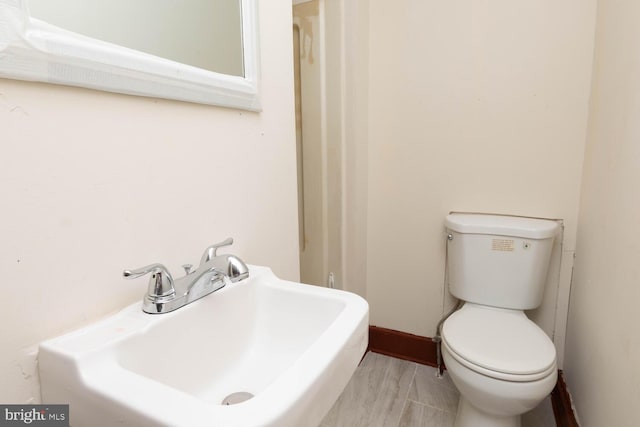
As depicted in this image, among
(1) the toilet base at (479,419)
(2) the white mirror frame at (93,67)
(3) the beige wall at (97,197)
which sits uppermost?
(2) the white mirror frame at (93,67)

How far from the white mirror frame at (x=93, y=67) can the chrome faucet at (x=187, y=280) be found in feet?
0.97

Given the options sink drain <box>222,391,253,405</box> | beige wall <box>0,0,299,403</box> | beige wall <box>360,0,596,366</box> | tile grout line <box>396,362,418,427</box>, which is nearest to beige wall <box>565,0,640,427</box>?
beige wall <box>360,0,596,366</box>

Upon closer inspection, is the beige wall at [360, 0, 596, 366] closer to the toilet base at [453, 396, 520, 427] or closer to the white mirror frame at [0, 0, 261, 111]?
the toilet base at [453, 396, 520, 427]

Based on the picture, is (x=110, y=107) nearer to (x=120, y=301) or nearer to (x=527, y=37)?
(x=120, y=301)

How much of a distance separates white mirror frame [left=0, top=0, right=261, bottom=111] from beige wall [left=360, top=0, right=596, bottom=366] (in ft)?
3.37

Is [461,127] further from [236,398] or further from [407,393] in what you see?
[236,398]

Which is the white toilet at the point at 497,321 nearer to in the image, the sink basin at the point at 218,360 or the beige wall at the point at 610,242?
the beige wall at the point at 610,242

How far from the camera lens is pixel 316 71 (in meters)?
1.49

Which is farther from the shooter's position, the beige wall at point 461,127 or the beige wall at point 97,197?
the beige wall at point 461,127

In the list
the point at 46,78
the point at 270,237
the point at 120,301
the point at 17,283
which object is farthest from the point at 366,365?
the point at 46,78

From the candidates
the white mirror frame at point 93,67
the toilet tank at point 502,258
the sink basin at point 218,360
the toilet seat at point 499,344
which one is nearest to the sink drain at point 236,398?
the sink basin at point 218,360

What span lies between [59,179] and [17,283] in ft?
0.50

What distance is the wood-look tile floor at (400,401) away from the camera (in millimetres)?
1370

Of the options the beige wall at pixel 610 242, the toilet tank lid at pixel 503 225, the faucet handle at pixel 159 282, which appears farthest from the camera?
the toilet tank lid at pixel 503 225
